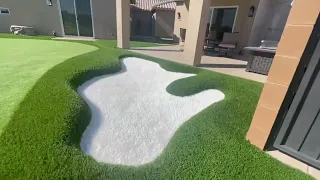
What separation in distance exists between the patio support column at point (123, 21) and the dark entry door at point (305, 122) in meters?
7.30

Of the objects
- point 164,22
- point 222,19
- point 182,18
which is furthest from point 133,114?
point 164,22

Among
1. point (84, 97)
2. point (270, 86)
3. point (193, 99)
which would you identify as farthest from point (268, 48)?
point (84, 97)

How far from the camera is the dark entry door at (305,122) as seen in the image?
166 cm

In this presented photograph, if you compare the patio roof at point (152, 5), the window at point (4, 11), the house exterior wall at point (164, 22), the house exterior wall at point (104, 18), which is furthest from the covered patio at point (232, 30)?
the patio roof at point (152, 5)

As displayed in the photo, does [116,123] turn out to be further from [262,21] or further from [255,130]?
[262,21]

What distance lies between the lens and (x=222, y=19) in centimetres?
Answer: 872

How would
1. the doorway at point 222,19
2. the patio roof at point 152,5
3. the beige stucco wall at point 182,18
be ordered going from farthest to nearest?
the patio roof at point 152,5, the beige stucco wall at point 182,18, the doorway at point 222,19

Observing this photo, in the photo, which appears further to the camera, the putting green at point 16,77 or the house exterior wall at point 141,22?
the house exterior wall at point 141,22

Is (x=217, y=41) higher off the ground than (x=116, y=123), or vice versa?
(x=217, y=41)

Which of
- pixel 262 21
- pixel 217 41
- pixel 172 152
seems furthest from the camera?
pixel 217 41

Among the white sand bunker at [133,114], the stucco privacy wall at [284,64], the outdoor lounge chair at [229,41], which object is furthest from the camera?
the outdoor lounge chair at [229,41]

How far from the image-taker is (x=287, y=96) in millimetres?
1825

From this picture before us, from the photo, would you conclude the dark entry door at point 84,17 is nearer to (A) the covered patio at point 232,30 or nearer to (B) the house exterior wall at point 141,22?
(A) the covered patio at point 232,30

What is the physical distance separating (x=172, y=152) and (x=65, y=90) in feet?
6.96
